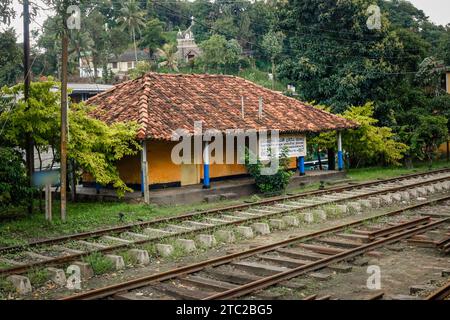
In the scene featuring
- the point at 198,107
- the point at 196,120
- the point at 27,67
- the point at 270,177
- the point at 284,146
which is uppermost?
the point at 27,67

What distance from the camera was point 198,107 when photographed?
75.7 feet

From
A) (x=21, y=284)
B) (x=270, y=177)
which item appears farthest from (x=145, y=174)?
(x=21, y=284)

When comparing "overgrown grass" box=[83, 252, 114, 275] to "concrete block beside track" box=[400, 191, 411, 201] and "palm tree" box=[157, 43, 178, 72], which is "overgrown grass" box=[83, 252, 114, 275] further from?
"palm tree" box=[157, 43, 178, 72]

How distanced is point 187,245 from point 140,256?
132 cm

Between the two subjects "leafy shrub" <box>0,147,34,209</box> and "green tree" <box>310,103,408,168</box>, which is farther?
"green tree" <box>310,103,408,168</box>

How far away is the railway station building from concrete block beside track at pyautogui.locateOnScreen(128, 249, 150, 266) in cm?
737

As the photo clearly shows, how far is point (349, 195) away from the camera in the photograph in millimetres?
19703

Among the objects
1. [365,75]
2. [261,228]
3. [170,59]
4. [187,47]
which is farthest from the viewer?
[187,47]

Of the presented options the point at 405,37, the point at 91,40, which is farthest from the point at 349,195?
the point at 91,40

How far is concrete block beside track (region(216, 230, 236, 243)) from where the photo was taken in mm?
12938

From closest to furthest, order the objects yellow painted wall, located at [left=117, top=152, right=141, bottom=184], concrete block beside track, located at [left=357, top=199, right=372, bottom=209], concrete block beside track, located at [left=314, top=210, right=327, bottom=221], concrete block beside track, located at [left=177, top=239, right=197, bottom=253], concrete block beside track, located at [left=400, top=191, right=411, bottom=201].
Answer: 1. concrete block beside track, located at [left=177, top=239, right=197, bottom=253]
2. concrete block beside track, located at [left=314, top=210, right=327, bottom=221]
3. concrete block beside track, located at [left=357, top=199, right=372, bottom=209]
4. concrete block beside track, located at [left=400, top=191, right=411, bottom=201]
5. yellow painted wall, located at [left=117, top=152, right=141, bottom=184]

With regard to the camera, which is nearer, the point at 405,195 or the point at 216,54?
the point at 405,195

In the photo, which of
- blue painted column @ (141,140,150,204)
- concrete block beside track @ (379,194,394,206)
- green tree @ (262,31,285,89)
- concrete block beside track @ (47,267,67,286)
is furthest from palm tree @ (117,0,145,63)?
concrete block beside track @ (47,267,67,286)

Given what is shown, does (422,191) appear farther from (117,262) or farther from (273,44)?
(273,44)
